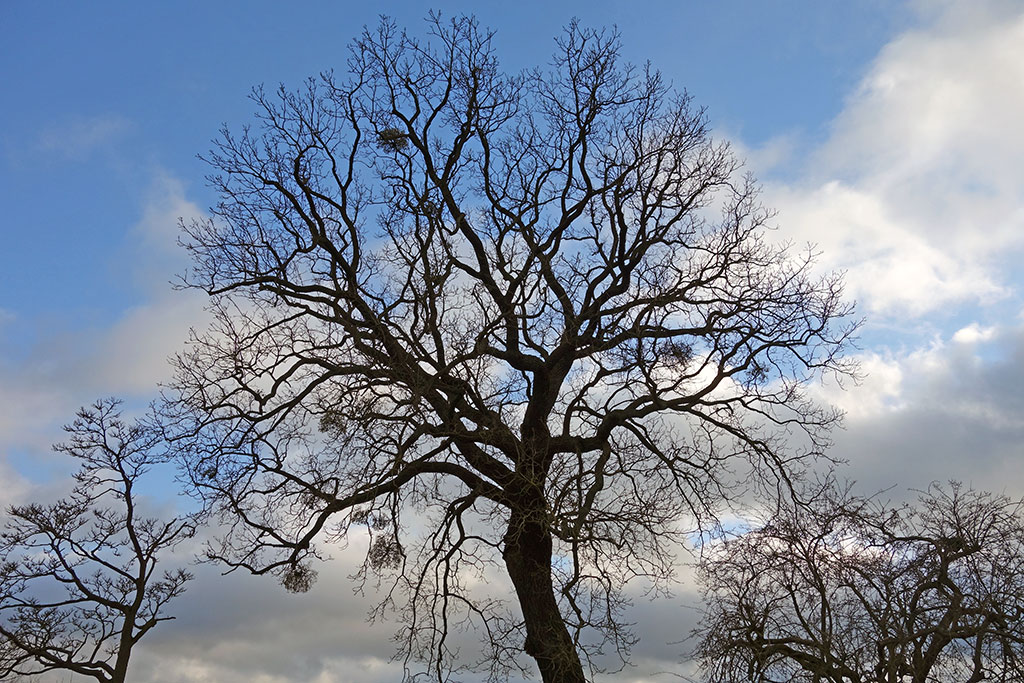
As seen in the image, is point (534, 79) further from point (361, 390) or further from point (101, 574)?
point (101, 574)

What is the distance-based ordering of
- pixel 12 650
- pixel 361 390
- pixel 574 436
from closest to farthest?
pixel 361 390, pixel 574 436, pixel 12 650

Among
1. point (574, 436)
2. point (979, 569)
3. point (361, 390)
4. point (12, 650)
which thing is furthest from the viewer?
point (12, 650)

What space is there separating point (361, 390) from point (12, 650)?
30.7ft

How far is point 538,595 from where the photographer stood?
1255 centimetres

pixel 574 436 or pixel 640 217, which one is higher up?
pixel 640 217

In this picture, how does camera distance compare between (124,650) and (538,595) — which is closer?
(538,595)

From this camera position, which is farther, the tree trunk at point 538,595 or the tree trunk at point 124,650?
the tree trunk at point 124,650

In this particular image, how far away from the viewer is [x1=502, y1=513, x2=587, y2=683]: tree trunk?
470 inches

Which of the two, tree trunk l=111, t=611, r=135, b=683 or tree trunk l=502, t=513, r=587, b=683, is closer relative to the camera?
tree trunk l=502, t=513, r=587, b=683

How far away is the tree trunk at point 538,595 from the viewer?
470 inches

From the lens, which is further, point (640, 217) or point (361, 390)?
point (640, 217)

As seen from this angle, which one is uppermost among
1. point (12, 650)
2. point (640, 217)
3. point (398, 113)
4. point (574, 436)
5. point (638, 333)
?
point (398, 113)

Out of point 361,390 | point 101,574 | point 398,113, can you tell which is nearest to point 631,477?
point 361,390

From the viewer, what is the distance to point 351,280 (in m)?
13.4
